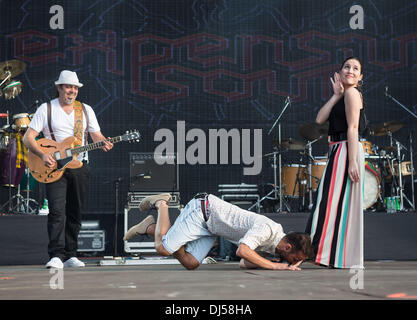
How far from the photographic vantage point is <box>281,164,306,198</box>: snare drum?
8.95m

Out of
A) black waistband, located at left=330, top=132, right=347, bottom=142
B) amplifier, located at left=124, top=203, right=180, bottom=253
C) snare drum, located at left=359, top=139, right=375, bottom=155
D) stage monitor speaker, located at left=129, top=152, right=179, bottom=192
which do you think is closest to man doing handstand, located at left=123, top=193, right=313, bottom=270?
black waistband, located at left=330, top=132, right=347, bottom=142

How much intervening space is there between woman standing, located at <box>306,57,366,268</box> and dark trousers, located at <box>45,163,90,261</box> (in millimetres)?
2093

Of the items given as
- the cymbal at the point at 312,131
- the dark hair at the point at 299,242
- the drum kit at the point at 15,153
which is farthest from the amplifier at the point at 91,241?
the dark hair at the point at 299,242

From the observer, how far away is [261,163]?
368 inches

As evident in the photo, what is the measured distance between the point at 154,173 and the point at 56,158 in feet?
7.63

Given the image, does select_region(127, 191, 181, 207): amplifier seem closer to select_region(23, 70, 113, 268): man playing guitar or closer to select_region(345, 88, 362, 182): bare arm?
select_region(23, 70, 113, 268): man playing guitar

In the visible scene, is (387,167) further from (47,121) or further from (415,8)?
(47,121)

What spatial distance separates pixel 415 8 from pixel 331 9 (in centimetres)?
124

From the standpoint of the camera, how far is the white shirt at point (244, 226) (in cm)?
407

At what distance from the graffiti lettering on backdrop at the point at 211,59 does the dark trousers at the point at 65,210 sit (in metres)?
3.94

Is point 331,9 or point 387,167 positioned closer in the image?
point 387,167

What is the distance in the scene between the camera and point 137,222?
7223 millimetres
